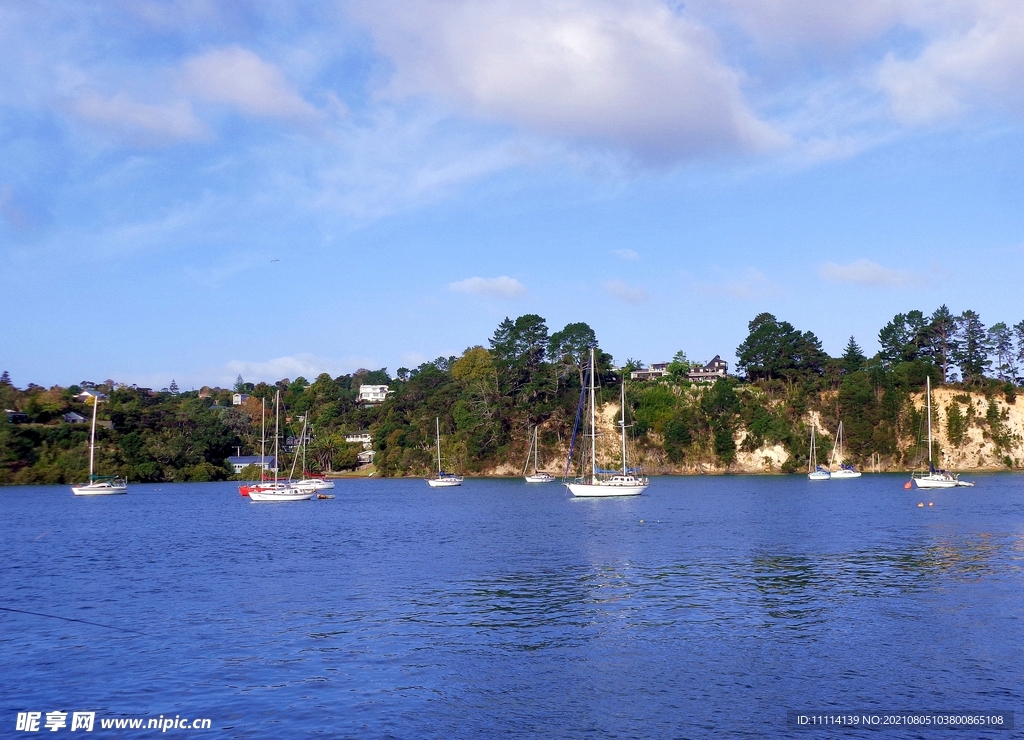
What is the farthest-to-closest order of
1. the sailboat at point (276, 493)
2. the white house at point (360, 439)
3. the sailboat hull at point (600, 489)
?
the white house at point (360, 439) < the sailboat at point (276, 493) < the sailboat hull at point (600, 489)

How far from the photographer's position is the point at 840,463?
145750mm

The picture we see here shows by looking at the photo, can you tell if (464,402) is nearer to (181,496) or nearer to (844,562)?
(181,496)

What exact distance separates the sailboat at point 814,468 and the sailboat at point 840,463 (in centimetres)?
201

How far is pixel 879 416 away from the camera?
481 ft

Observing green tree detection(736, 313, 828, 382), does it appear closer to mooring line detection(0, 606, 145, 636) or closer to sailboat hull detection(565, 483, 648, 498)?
sailboat hull detection(565, 483, 648, 498)

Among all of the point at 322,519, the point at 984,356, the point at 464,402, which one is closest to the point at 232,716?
the point at 322,519

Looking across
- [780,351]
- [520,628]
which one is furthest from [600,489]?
[780,351]

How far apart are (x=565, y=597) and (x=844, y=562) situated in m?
16.4

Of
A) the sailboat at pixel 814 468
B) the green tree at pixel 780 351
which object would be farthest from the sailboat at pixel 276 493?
the green tree at pixel 780 351

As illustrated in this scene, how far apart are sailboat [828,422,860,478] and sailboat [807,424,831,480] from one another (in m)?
2.01

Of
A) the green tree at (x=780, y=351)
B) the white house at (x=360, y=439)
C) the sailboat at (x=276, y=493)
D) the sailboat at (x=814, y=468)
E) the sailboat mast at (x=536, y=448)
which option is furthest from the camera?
the white house at (x=360, y=439)

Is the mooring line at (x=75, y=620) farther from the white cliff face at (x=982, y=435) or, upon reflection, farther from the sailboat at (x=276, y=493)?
the white cliff face at (x=982, y=435)

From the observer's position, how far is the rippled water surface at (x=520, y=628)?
19.8 metres

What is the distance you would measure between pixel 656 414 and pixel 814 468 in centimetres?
2920
